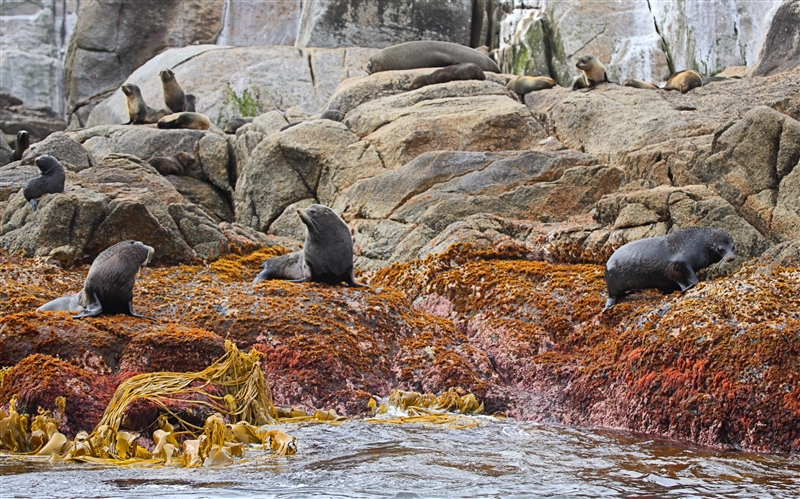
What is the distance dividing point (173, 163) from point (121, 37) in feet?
52.5

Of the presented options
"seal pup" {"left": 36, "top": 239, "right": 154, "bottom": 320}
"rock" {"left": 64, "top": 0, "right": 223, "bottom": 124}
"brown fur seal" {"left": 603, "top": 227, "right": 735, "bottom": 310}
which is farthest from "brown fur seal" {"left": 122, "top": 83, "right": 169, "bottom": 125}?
"brown fur seal" {"left": 603, "top": 227, "right": 735, "bottom": 310}

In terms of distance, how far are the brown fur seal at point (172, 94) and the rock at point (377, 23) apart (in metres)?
4.86

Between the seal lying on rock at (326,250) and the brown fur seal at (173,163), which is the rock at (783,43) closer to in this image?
the seal lying on rock at (326,250)

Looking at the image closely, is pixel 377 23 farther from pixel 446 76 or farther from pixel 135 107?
pixel 446 76

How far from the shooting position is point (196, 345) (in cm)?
718

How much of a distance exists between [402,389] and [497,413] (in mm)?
877

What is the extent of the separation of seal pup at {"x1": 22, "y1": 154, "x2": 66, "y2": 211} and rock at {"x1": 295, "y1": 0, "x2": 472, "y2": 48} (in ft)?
48.2

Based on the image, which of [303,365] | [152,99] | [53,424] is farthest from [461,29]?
[53,424]

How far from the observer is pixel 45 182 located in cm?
1158

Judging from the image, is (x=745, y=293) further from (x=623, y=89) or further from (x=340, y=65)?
(x=340, y=65)

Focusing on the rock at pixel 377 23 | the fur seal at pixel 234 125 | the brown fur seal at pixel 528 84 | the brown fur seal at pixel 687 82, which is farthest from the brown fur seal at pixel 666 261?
the rock at pixel 377 23

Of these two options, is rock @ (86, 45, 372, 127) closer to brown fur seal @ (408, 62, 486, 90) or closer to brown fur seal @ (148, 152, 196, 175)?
brown fur seal @ (408, 62, 486, 90)

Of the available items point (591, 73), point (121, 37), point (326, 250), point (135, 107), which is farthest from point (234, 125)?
point (121, 37)

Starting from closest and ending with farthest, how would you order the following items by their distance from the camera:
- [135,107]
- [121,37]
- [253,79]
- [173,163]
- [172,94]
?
[173,163] < [135,107] < [172,94] < [253,79] < [121,37]
